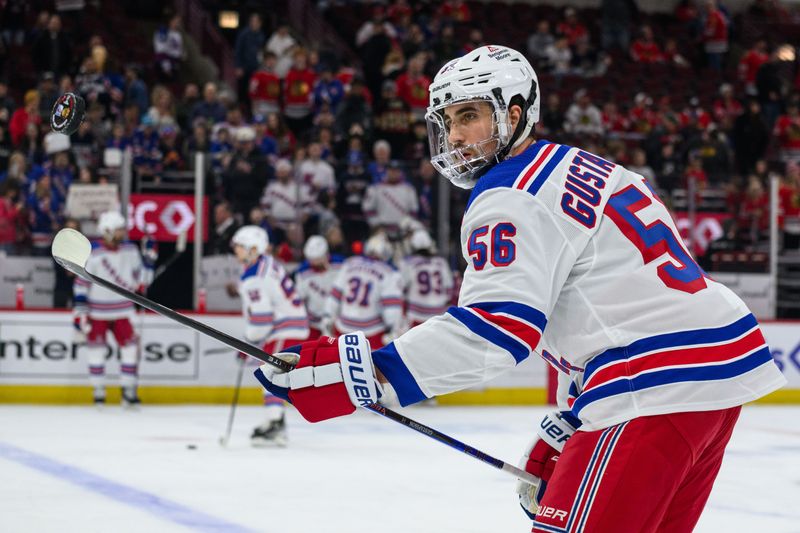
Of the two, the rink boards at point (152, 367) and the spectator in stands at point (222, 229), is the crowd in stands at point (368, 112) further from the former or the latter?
the rink boards at point (152, 367)

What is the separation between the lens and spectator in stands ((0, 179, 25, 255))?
32.3 feet

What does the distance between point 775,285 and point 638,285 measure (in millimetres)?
9311

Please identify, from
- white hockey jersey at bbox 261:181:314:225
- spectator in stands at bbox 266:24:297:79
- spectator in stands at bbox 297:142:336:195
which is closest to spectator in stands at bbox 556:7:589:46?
spectator in stands at bbox 266:24:297:79

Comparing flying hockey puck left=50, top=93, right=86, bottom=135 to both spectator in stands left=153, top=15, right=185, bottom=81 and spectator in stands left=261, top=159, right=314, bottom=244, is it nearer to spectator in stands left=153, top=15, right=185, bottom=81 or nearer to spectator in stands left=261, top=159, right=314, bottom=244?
spectator in stands left=261, top=159, right=314, bottom=244

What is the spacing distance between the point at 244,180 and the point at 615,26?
812 centimetres

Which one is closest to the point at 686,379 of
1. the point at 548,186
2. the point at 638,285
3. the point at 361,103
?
the point at 638,285

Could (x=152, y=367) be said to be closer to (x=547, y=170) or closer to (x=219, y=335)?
(x=219, y=335)

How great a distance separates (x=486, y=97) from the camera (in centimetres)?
240

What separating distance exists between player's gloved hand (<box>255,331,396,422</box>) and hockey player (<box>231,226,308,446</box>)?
18.0 ft

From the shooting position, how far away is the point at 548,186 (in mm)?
2234

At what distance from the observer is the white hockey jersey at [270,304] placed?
7797 millimetres

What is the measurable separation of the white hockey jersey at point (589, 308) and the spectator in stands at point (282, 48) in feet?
36.0

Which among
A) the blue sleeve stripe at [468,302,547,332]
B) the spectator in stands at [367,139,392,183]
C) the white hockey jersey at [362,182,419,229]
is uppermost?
the spectator in stands at [367,139,392,183]

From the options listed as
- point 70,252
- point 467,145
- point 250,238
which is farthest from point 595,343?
point 250,238
